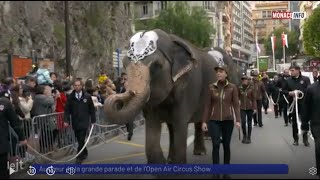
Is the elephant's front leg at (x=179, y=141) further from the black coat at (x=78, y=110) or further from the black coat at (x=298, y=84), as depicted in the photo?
the black coat at (x=298, y=84)

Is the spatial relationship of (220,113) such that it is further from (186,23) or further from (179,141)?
(186,23)

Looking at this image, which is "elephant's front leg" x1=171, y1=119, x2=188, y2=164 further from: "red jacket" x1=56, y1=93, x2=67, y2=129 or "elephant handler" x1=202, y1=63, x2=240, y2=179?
"red jacket" x1=56, y1=93, x2=67, y2=129

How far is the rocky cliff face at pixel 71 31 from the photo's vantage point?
26.6 m

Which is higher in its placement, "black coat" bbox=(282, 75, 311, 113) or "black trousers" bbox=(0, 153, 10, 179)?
"black coat" bbox=(282, 75, 311, 113)

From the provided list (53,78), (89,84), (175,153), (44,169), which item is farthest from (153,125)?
(53,78)

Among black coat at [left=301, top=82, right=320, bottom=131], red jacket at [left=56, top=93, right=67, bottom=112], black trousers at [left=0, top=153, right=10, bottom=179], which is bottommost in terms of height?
black trousers at [left=0, top=153, right=10, bottom=179]

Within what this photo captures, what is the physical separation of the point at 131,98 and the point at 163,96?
64cm

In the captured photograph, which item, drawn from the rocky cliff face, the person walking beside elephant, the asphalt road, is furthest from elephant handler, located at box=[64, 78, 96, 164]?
the rocky cliff face

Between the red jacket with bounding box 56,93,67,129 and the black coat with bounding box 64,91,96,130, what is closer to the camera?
the black coat with bounding box 64,91,96,130

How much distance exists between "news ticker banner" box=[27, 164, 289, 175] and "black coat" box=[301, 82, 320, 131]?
859 mm

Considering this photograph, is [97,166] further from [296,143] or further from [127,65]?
[296,143]

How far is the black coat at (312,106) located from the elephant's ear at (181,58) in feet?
6.38

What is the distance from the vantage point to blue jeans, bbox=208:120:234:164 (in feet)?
26.6

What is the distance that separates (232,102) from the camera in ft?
27.3
